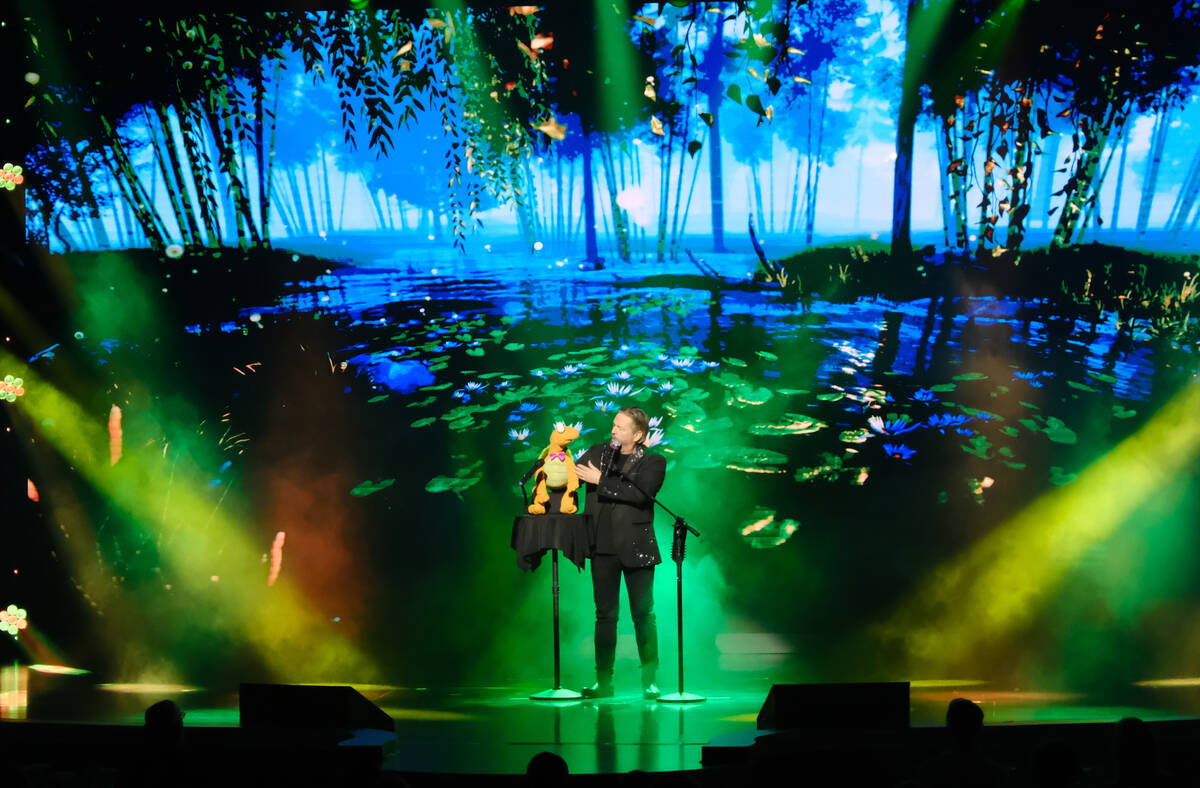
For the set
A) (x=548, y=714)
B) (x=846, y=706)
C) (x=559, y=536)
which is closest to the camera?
(x=846, y=706)

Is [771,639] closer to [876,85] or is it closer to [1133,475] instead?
[1133,475]

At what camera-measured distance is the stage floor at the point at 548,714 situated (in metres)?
3.44

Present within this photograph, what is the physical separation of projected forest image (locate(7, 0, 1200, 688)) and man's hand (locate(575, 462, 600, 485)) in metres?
1.25

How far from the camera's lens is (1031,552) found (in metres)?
5.39

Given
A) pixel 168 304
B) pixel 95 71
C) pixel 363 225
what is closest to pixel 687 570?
pixel 363 225

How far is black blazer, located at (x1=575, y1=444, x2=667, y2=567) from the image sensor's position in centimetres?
428

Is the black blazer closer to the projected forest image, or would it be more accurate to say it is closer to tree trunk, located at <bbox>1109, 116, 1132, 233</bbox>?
the projected forest image

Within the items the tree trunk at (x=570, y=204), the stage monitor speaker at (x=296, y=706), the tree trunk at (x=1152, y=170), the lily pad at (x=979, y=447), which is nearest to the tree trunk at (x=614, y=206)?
the tree trunk at (x=570, y=204)

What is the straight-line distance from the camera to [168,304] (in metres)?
5.77

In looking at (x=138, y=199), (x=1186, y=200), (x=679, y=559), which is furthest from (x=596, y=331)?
(x=1186, y=200)

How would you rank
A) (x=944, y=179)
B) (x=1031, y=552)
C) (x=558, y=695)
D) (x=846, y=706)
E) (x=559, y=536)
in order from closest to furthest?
(x=846, y=706)
(x=559, y=536)
(x=558, y=695)
(x=1031, y=552)
(x=944, y=179)

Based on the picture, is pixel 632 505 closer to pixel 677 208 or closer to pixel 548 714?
pixel 548 714

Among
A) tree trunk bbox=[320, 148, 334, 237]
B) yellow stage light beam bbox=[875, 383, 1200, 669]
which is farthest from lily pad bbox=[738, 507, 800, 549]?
tree trunk bbox=[320, 148, 334, 237]

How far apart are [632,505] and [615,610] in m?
0.53
